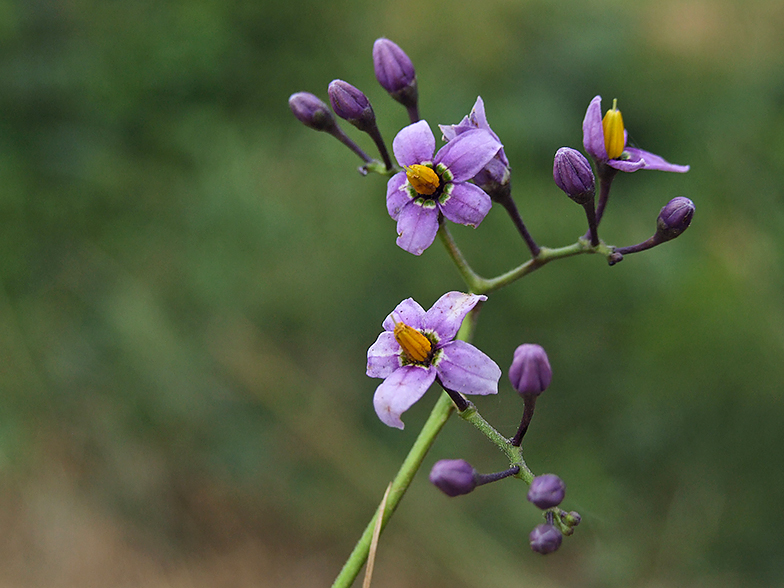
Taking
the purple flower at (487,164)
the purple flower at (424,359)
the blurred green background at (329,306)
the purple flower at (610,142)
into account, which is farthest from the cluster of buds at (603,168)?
the blurred green background at (329,306)

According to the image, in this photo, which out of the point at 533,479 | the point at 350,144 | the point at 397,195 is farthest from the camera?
the point at 350,144

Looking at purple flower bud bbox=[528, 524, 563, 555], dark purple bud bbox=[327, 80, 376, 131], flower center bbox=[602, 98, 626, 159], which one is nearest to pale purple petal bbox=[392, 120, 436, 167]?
dark purple bud bbox=[327, 80, 376, 131]

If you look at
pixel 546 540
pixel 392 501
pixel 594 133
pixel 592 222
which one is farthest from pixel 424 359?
pixel 594 133

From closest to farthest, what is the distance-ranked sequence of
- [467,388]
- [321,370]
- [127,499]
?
[467,388] → [321,370] → [127,499]

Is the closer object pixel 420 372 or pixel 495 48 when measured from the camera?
pixel 420 372

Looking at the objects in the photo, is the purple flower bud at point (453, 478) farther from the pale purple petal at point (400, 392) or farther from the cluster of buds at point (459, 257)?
the pale purple petal at point (400, 392)

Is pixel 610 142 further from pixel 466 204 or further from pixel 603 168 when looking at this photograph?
pixel 466 204

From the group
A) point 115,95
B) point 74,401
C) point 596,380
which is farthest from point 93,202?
point 596,380

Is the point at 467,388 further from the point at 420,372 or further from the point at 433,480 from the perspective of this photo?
the point at 433,480
